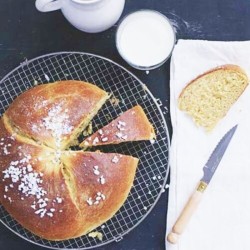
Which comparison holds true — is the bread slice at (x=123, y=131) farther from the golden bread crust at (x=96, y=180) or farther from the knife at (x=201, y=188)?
the knife at (x=201, y=188)

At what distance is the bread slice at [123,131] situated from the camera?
195 centimetres

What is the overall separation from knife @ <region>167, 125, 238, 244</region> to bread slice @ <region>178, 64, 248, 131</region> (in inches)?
2.4

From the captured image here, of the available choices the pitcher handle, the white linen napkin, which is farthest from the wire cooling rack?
the pitcher handle

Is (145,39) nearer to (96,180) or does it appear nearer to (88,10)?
(88,10)

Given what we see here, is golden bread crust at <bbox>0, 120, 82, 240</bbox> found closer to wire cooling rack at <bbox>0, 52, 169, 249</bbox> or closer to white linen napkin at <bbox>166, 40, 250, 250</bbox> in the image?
wire cooling rack at <bbox>0, 52, 169, 249</bbox>

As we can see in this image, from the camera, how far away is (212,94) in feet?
6.81

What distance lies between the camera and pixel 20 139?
192 cm

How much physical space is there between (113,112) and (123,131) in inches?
5.8

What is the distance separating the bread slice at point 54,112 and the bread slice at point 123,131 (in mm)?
59

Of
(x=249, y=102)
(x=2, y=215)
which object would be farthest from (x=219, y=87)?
(x=2, y=215)

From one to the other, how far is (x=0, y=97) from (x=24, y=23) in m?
0.25

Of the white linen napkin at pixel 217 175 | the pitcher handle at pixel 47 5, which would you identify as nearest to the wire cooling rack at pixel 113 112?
the white linen napkin at pixel 217 175

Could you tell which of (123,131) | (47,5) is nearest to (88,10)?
(47,5)

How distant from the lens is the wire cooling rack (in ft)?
6.78
